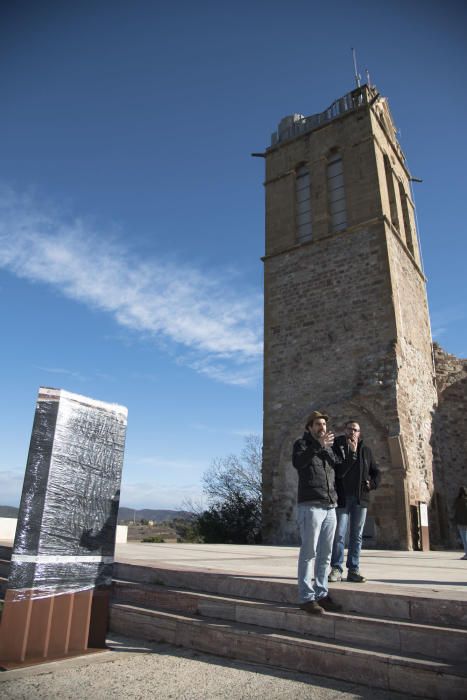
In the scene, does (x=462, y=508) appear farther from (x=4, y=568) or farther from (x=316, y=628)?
(x=4, y=568)

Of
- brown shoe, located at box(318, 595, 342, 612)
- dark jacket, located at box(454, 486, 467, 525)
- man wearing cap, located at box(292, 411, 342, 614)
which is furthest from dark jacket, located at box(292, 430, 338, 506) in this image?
dark jacket, located at box(454, 486, 467, 525)

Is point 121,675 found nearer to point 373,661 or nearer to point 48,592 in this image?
point 48,592

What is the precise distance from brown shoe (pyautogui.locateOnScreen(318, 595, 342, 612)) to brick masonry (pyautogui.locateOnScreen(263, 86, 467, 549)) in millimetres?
8258

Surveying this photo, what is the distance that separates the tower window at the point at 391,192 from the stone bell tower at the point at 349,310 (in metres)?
0.05

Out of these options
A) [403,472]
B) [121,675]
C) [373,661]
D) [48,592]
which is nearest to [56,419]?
[48,592]

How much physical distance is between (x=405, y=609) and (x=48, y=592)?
2747mm

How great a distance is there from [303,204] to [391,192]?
3.14m

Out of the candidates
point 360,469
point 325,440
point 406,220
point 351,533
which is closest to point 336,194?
point 406,220

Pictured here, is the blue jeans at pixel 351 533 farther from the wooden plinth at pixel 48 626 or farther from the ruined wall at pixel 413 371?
the ruined wall at pixel 413 371

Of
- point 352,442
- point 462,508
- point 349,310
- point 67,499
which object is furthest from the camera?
point 349,310

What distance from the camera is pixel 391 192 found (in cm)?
1658

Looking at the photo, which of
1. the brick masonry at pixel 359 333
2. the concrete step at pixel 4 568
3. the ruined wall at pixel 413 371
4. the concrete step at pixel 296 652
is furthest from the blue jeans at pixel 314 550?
the ruined wall at pixel 413 371

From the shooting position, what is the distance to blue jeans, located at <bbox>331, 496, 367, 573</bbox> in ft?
15.1

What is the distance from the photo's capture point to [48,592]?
373 centimetres
